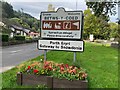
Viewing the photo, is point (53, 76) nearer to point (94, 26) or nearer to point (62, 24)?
point (62, 24)

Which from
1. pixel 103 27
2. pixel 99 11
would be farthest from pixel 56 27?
pixel 103 27

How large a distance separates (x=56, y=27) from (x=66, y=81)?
252cm

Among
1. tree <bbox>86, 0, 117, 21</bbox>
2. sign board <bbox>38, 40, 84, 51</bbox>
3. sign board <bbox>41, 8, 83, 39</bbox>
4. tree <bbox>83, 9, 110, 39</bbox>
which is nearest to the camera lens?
sign board <bbox>38, 40, 84, 51</bbox>

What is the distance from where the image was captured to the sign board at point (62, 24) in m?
7.74

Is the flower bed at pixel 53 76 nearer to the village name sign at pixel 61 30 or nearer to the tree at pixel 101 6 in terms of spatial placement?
the village name sign at pixel 61 30

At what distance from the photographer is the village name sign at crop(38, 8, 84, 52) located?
7.70m

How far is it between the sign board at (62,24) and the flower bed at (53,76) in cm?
147

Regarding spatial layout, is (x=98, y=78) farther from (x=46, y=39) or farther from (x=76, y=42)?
(x=46, y=39)

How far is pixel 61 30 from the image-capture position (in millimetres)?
7961

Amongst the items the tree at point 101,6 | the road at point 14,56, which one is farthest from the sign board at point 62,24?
the tree at point 101,6

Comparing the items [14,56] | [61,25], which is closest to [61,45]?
[61,25]

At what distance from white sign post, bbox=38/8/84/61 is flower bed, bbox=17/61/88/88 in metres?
1.13

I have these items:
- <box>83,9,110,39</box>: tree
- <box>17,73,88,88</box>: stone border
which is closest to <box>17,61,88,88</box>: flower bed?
<box>17,73,88,88</box>: stone border

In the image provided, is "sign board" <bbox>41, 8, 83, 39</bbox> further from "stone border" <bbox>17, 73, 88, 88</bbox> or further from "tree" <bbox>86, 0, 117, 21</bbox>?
"tree" <bbox>86, 0, 117, 21</bbox>
